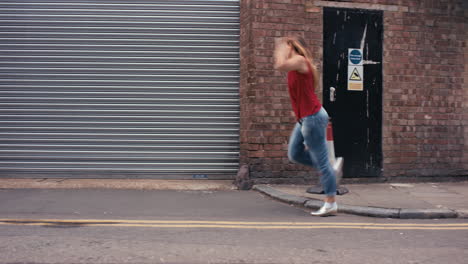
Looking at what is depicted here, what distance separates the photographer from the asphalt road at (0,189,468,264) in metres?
3.95

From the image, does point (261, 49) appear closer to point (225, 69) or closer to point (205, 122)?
point (225, 69)

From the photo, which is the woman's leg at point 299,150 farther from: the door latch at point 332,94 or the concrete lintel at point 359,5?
the concrete lintel at point 359,5

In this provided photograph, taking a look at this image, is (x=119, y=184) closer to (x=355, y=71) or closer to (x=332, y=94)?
(x=332, y=94)

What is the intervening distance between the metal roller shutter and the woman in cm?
314

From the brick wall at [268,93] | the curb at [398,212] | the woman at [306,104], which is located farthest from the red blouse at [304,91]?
the brick wall at [268,93]

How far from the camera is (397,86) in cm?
855

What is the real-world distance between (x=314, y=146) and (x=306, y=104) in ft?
1.57

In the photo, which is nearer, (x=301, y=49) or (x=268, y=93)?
(x=301, y=49)

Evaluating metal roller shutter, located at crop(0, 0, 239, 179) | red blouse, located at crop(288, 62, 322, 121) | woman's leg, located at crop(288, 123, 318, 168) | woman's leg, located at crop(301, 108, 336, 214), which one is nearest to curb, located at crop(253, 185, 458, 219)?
woman's leg, located at crop(301, 108, 336, 214)

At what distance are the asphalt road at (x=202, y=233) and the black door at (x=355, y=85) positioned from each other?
93.3 inches

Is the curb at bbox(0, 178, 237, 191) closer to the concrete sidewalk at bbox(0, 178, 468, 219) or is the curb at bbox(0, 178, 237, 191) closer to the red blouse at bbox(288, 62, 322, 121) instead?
the concrete sidewalk at bbox(0, 178, 468, 219)

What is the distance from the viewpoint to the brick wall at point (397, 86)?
806 cm

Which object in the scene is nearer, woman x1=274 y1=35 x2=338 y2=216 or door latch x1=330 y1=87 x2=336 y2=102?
woman x1=274 y1=35 x2=338 y2=216

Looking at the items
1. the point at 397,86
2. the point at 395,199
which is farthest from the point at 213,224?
the point at 397,86
